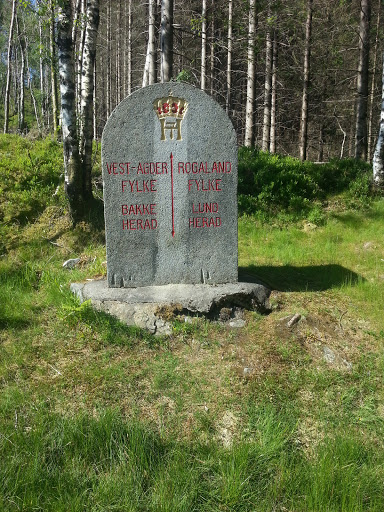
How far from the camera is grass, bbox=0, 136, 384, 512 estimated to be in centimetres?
267

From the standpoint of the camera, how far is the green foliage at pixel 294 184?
8477mm

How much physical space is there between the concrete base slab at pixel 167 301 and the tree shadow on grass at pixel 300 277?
0.50 metres

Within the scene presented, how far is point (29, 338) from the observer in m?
4.20

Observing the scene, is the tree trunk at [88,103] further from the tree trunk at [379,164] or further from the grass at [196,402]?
the tree trunk at [379,164]

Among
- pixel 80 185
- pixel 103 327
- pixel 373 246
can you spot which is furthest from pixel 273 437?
pixel 80 185

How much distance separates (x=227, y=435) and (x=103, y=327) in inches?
65.5

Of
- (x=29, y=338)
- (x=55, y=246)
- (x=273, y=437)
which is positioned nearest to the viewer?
(x=273, y=437)

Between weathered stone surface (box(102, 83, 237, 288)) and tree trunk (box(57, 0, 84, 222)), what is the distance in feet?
8.10

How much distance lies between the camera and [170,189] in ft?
15.5

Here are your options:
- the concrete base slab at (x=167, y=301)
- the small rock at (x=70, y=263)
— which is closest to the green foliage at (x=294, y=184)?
the small rock at (x=70, y=263)

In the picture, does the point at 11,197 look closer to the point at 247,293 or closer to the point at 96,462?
the point at 247,293

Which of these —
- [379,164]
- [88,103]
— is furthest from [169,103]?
[379,164]

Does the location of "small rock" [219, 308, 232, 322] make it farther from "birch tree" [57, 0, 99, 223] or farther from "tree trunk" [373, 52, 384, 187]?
"tree trunk" [373, 52, 384, 187]

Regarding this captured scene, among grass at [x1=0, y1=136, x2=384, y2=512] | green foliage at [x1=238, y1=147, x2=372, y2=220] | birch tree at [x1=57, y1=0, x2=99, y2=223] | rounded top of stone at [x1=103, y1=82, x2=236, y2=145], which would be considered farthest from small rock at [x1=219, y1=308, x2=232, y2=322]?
green foliage at [x1=238, y1=147, x2=372, y2=220]
